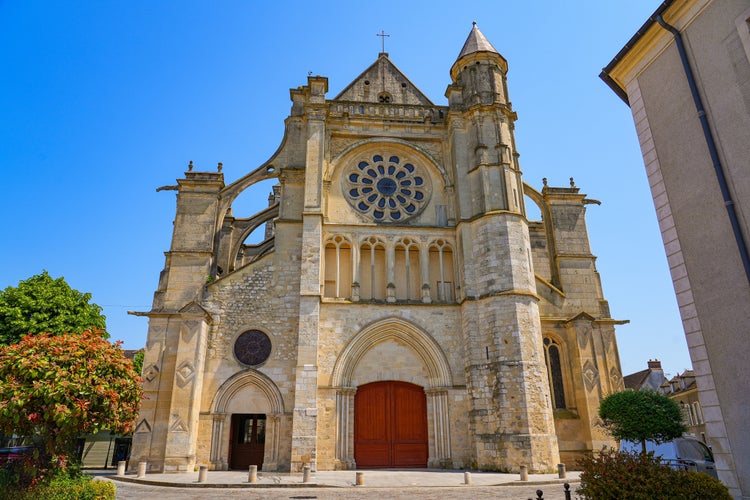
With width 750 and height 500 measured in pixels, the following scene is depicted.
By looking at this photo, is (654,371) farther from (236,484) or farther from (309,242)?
(236,484)

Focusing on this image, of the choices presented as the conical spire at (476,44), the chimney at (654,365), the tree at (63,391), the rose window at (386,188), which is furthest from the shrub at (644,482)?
the chimney at (654,365)

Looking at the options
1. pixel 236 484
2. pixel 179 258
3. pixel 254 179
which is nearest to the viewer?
pixel 236 484

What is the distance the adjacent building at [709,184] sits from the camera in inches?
288

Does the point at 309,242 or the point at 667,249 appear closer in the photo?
the point at 667,249

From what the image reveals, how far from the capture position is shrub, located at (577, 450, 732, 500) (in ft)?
21.8

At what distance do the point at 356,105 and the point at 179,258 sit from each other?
951cm

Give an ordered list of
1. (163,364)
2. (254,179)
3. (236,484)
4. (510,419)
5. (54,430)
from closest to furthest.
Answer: (54,430), (236,484), (510,419), (163,364), (254,179)

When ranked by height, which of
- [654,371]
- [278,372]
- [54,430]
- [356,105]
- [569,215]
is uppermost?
[356,105]

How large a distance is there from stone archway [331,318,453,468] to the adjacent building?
32.3 feet

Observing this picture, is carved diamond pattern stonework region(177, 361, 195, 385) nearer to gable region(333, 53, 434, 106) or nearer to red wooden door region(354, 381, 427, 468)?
red wooden door region(354, 381, 427, 468)

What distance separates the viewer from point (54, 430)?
8.39m

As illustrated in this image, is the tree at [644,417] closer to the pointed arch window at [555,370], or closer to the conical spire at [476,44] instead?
the pointed arch window at [555,370]

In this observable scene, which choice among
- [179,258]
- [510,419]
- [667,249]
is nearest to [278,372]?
[179,258]

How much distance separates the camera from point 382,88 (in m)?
22.4
